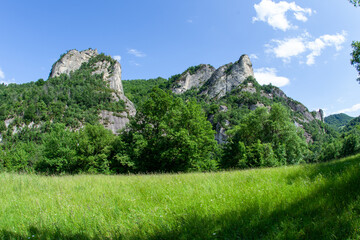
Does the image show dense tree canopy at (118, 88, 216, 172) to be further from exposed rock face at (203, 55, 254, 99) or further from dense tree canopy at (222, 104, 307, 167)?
exposed rock face at (203, 55, 254, 99)

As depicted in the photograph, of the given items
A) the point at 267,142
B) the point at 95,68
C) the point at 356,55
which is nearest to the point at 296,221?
the point at 356,55

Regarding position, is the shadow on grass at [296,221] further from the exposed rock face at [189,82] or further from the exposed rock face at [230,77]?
the exposed rock face at [189,82]

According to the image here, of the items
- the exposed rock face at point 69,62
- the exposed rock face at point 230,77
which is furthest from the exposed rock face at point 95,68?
the exposed rock face at point 230,77

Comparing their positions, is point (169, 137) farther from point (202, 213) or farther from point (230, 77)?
point (230, 77)

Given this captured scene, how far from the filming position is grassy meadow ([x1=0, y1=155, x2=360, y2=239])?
97.0 inches

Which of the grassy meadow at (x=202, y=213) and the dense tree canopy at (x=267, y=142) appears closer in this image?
the grassy meadow at (x=202, y=213)

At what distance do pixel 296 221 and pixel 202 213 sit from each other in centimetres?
138

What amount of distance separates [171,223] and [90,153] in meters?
27.1

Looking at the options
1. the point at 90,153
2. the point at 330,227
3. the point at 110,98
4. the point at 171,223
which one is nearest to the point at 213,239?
the point at 171,223

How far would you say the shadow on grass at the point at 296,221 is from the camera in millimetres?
2277

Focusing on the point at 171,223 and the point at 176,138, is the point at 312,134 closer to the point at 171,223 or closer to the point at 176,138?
the point at 176,138

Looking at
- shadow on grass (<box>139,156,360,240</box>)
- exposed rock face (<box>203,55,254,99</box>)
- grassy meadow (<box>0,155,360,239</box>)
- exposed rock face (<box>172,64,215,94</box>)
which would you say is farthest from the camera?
exposed rock face (<box>172,64,215,94</box>)

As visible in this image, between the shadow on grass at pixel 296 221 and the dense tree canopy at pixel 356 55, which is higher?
the dense tree canopy at pixel 356 55

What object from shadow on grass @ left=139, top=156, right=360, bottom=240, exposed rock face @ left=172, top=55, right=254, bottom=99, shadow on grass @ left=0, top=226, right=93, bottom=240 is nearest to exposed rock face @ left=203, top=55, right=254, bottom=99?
exposed rock face @ left=172, top=55, right=254, bottom=99
